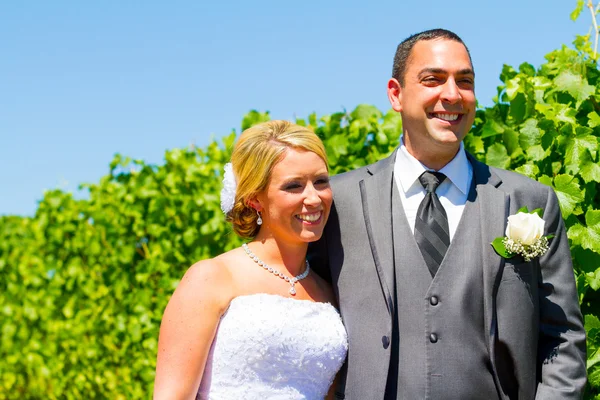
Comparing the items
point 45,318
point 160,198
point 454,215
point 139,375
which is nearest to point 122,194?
point 160,198

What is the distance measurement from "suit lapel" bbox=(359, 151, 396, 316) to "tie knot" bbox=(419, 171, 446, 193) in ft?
0.44

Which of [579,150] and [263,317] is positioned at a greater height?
[579,150]

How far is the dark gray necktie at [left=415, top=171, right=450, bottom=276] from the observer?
2.94 metres

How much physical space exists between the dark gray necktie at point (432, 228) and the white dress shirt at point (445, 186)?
37 millimetres

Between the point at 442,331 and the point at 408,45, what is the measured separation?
45.2 inches

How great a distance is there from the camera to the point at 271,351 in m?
3.07

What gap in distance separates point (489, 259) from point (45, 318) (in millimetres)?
6597

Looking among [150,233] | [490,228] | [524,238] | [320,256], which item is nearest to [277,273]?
[320,256]

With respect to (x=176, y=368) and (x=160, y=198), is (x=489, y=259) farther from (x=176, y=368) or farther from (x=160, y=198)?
(x=160, y=198)

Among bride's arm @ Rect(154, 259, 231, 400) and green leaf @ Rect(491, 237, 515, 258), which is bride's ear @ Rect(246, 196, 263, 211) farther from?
green leaf @ Rect(491, 237, 515, 258)

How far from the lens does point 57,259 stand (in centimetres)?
819

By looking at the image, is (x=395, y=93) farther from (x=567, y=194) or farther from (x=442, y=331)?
(x=442, y=331)

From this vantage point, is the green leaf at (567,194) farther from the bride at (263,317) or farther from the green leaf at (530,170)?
the bride at (263,317)

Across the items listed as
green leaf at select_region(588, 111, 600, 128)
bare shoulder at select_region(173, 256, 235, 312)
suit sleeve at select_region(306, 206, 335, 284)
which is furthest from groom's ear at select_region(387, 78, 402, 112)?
bare shoulder at select_region(173, 256, 235, 312)
